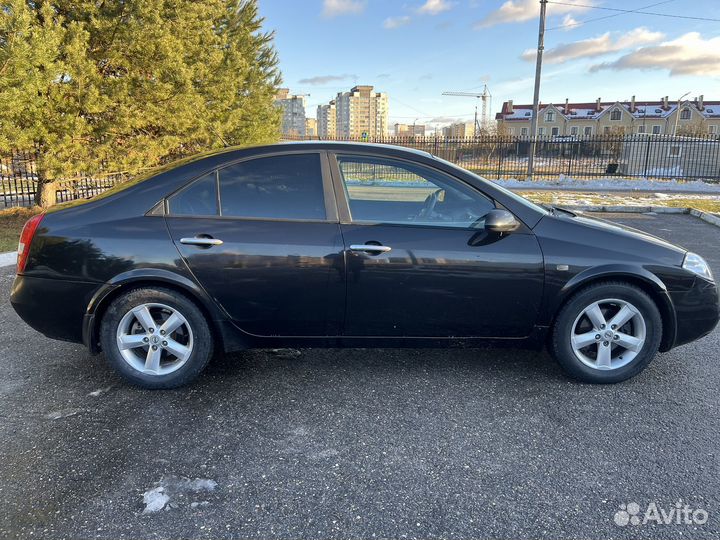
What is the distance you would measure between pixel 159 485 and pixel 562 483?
6.16 ft

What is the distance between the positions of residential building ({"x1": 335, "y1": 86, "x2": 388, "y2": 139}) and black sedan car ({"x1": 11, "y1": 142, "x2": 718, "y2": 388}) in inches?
3594

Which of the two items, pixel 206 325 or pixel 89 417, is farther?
pixel 206 325

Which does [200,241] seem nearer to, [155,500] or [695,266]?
[155,500]

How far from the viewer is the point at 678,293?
3297mm

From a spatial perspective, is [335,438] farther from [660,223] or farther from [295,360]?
[660,223]

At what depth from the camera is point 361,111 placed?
101062 millimetres

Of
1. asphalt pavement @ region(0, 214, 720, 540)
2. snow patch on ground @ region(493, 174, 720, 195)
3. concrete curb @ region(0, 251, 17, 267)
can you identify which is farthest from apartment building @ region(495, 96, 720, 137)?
asphalt pavement @ region(0, 214, 720, 540)

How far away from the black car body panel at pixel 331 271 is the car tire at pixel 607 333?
0.09m

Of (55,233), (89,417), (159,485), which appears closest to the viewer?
(159,485)

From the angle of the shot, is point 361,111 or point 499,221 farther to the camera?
point 361,111

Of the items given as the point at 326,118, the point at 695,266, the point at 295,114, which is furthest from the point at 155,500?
the point at 326,118

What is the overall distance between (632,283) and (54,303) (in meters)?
3.69

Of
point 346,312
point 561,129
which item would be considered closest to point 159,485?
point 346,312

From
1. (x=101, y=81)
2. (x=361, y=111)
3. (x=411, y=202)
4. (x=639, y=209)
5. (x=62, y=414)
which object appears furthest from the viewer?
(x=361, y=111)
